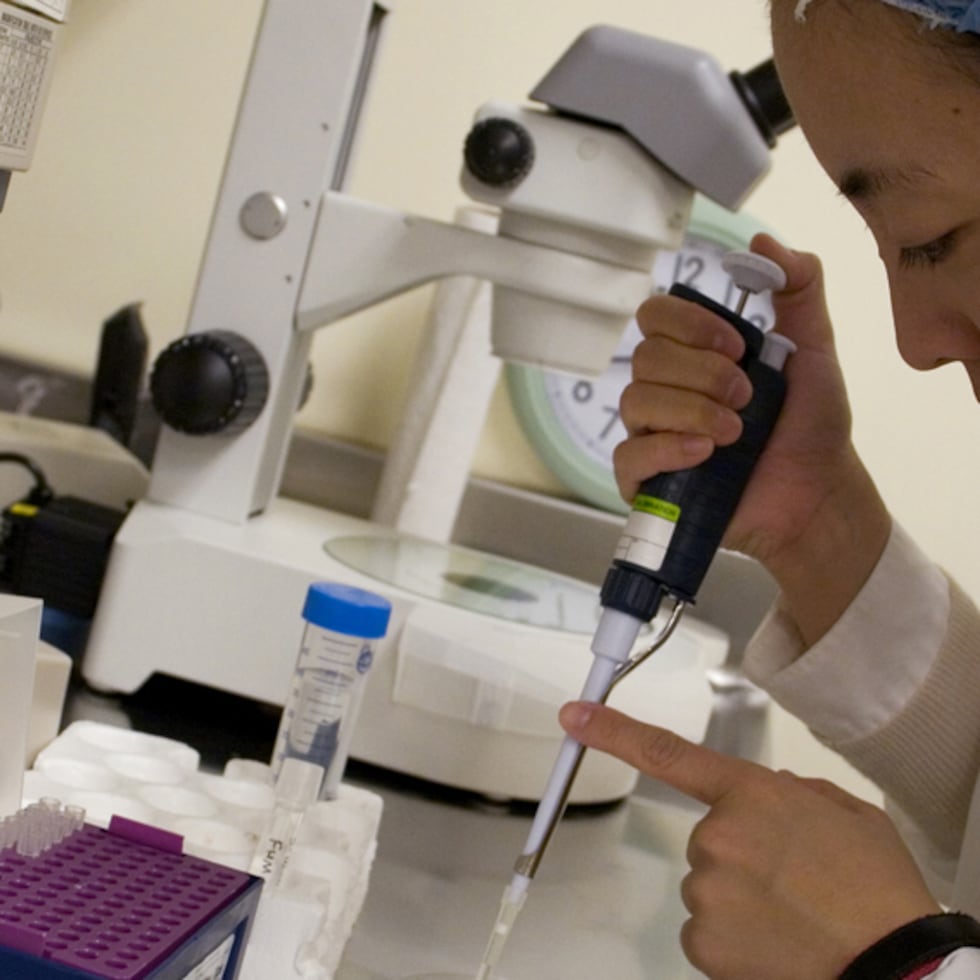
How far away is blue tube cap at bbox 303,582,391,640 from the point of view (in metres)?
0.82

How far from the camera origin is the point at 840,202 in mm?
1589

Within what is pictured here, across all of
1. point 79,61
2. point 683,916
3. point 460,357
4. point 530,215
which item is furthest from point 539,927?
point 79,61

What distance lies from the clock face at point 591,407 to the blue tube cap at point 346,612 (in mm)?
777

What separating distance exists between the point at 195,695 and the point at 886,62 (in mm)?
674

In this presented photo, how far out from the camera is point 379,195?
64.1 inches

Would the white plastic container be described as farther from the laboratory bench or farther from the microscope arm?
the microscope arm

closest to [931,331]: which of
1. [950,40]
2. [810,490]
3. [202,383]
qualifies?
[950,40]

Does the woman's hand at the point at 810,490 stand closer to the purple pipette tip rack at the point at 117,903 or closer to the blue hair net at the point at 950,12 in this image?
the blue hair net at the point at 950,12

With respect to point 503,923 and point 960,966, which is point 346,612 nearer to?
point 503,923

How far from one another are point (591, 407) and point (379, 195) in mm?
335

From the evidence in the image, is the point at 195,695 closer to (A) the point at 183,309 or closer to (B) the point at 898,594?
(B) the point at 898,594

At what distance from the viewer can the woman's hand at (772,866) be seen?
682 mm

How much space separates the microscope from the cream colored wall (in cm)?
45

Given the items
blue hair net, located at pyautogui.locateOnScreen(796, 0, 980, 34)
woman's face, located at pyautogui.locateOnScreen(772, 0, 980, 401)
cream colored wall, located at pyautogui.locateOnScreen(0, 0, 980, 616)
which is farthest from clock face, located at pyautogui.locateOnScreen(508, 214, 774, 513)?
blue hair net, located at pyautogui.locateOnScreen(796, 0, 980, 34)
